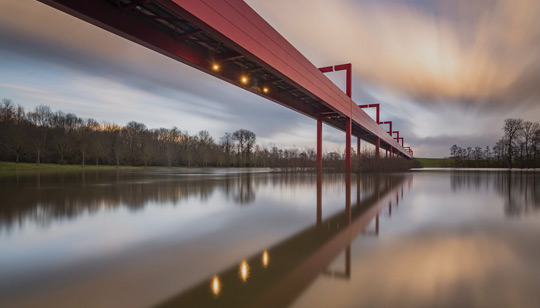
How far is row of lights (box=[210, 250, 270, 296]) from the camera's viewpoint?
1.98 metres

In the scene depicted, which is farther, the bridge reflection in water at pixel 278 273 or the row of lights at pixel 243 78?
the row of lights at pixel 243 78

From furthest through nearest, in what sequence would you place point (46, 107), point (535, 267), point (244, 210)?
point (46, 107) → point (244, 210) → point (535, 267)

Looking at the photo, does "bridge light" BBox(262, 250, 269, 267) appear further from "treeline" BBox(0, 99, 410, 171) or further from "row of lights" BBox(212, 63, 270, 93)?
"treeline" BBox(0, 99, 410, 171)

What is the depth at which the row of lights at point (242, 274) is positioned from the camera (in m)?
1.98

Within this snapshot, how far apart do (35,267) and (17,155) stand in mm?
47201

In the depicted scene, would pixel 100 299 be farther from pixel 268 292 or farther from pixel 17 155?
pixel 17 155

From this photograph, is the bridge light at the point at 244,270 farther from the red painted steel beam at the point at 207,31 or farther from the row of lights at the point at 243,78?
the row of lights at the point at 243,78

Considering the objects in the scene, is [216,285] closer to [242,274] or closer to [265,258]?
[242,274]

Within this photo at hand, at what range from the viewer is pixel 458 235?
3564mm

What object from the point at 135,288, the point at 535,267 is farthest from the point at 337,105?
the point at 135,288

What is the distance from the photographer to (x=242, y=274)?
2246mm

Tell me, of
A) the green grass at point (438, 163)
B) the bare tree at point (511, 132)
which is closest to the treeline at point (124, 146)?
the bare tree at point (511, 132)

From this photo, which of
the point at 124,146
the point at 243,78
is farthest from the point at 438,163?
the point at 124,146

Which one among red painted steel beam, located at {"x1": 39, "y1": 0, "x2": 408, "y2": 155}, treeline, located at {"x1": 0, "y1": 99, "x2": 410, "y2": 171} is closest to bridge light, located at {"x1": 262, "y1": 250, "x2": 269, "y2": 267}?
red painted steel beam, located at {"x1": 39, "y1": 0, "x2": 408, "y2": 155}
